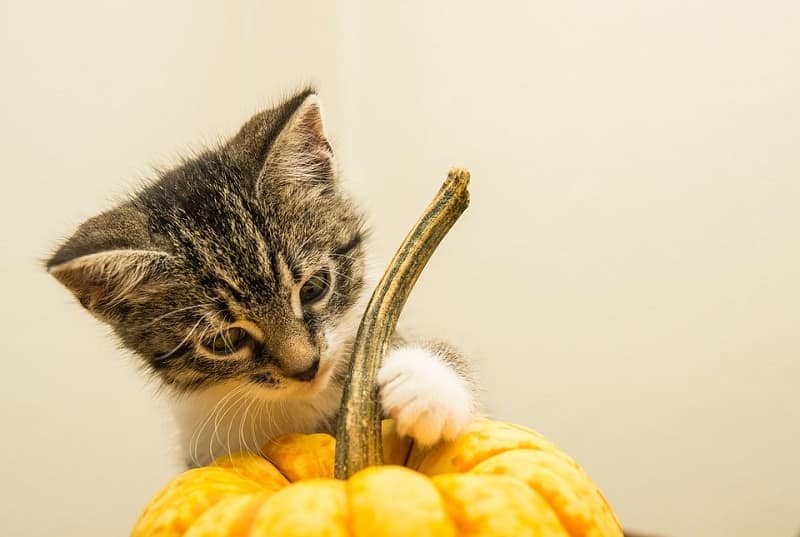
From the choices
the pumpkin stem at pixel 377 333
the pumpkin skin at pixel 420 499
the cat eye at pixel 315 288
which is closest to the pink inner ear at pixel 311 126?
the cat eye at pixel 315 288

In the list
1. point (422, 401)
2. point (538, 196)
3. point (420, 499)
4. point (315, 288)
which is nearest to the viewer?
point (420, 499)

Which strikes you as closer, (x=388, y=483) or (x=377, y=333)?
(x=388, y=483)

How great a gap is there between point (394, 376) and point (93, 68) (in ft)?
3.70

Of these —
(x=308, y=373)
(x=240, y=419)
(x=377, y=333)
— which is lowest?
(x=240, y=419)

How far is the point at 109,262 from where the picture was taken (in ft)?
2.62

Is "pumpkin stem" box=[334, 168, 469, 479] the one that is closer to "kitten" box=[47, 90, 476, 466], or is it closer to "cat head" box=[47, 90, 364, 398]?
"kitten" box=[47, 90, 476, 466]

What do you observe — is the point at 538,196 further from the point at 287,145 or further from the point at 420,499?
the point at 420,499

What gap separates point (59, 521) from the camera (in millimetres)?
1363

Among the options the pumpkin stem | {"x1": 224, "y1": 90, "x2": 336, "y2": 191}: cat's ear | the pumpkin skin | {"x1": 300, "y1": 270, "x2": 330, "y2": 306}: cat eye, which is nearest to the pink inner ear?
{"x1": 224, "y1": 90, "x2": 336, "y2": 191}: cat's ear

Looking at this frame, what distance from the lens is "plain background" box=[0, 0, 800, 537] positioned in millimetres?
1335

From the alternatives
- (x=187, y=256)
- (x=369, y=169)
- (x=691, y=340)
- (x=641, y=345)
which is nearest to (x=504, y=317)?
(x=641, y=345)

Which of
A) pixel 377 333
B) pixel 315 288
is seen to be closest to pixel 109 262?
pixel 315 288

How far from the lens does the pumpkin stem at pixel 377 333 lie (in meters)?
0.59

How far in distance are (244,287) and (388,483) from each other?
0.40 m
